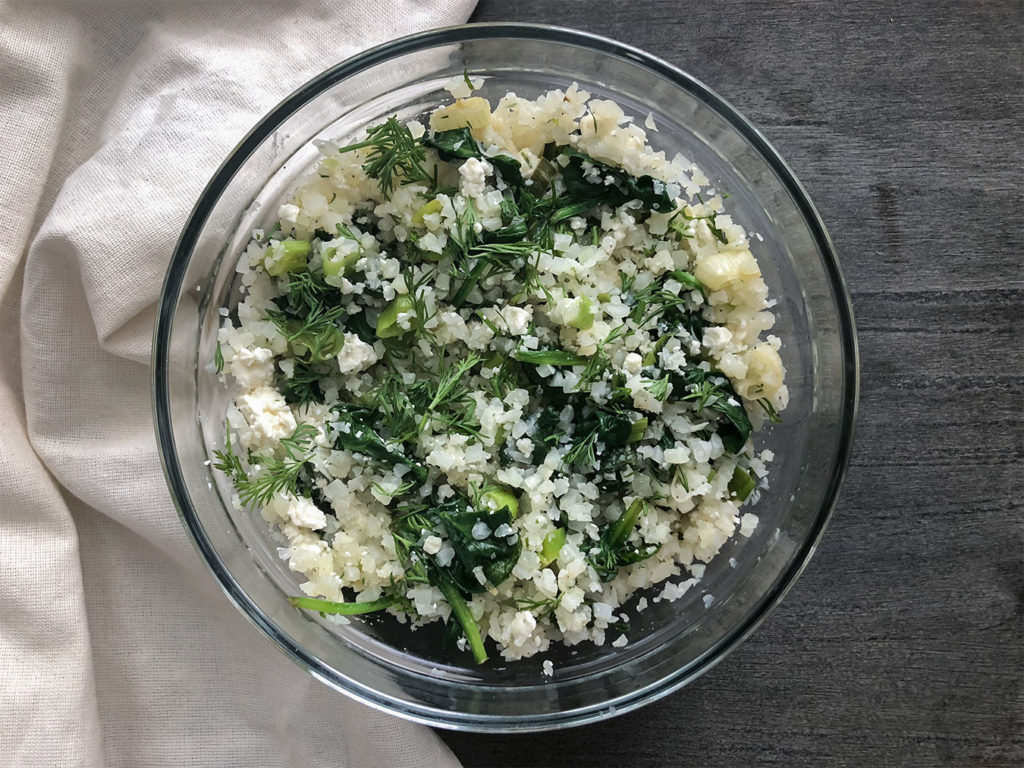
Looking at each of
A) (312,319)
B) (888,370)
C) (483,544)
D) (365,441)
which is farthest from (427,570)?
(888,370)

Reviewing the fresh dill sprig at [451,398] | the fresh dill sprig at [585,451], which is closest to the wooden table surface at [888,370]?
the fresh dill sprig at [585,451]

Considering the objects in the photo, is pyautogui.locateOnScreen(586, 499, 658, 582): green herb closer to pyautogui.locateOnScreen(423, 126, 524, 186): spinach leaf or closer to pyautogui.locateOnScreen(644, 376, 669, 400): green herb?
pyautogui.locateOnScreen(644, 376, 669, 400): green herb

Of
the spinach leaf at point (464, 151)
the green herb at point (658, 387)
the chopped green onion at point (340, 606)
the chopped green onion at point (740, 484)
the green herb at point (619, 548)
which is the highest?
the spinach leaf at point (464, 151)

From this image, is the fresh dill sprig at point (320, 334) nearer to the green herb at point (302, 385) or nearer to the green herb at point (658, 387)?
the green herb at point (302, 385)

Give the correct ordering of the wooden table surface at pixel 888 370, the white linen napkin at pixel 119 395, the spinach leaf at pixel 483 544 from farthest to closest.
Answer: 1. the wooden table surface at pixel 888 370
2. the white linen napkin at pixel 119 395
3. the spinach leaf at pixel 483 544

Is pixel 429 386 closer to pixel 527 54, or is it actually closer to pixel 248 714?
pixel 527 54

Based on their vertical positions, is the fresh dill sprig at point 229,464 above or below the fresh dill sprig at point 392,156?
below

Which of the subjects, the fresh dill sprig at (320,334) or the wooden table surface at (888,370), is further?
the wooden table surface at (888,370)
